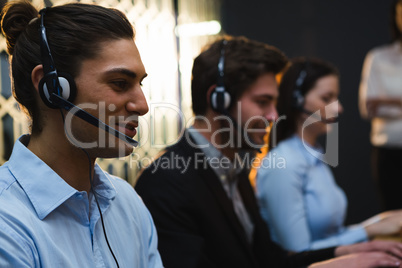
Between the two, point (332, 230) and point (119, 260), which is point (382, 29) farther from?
point (119, 260)

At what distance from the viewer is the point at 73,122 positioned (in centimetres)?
91

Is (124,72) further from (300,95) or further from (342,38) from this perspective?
(342,38)

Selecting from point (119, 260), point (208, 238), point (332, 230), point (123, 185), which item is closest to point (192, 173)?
point (208, 238)

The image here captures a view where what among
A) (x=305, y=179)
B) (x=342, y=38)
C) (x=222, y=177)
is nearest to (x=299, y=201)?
(x=305, y=179)

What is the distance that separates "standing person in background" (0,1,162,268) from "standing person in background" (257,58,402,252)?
0.88 meters

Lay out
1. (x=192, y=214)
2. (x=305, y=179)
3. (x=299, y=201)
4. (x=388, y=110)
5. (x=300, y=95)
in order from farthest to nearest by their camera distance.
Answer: (x=388, y=110) → (x=300, y=95) → (x=305, y=179) → (x=299, y=201) → (x=192, y=214)

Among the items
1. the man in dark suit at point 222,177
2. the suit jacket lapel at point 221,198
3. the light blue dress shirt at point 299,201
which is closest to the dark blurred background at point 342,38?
the light blue dress shirt at point 299,201

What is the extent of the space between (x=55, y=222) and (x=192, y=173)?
609 mm

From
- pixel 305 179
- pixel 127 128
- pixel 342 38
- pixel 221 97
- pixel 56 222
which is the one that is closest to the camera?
pixel 56 222

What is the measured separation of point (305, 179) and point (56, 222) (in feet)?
4.22

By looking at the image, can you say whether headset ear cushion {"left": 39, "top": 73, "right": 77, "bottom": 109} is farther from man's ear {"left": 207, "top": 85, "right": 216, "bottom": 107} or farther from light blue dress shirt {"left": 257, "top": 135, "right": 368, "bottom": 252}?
light blue dress shirt {"left": 257, "top": 135, "right": 368, "bottom": 252}

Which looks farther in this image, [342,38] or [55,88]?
[342,38]

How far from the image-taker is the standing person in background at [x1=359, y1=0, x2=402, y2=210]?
8.85ft

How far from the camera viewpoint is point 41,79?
2.97ft
